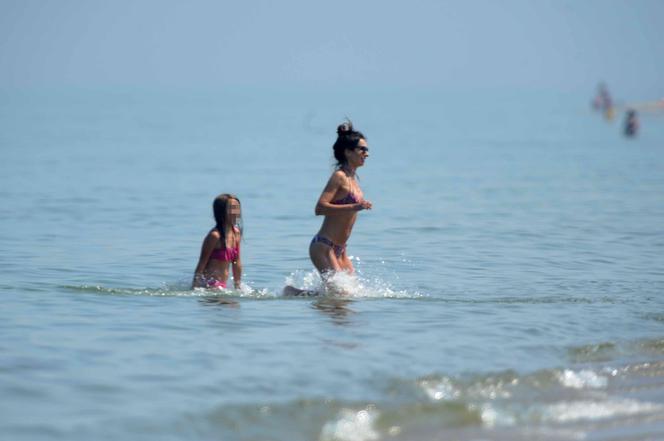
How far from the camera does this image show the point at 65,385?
24.8 feet

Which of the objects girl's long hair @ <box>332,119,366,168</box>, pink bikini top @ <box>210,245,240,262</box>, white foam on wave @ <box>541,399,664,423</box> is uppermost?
girl's long hair @ <box>332,119,366,168</box>

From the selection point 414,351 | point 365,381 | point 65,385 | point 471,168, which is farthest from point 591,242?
point 471,168

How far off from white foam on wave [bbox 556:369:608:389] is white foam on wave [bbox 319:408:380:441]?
1556mm

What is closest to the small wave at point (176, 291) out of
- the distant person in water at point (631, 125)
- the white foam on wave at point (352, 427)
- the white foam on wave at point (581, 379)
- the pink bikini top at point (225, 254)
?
the pink bikini top at point (225, 254)

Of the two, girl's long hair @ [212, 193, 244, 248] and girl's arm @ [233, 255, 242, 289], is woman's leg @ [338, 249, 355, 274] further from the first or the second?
girl's long hair @ [212, 193, 244, 248]

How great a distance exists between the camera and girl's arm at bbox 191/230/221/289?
1064cm

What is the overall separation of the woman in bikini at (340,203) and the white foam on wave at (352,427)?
10.9ft

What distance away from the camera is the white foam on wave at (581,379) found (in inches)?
311

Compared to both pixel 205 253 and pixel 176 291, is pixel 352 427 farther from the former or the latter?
pixel 176 291

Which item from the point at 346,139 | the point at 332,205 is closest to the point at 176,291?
the point at 332,205

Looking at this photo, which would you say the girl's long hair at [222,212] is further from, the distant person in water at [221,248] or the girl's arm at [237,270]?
the girl's arm at [237,270]

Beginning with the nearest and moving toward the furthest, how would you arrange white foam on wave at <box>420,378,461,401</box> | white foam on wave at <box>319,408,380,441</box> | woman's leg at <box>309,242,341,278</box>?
white foam on wave at <box>319,408,380,441</box> → white foam on wave at <box>420,378,461,401</box> → woman's leg at <box>309,242,341,278</box>

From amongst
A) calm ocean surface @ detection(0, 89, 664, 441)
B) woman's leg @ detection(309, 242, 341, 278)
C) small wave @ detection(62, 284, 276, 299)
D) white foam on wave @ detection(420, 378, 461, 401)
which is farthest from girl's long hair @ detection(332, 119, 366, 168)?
white foam on wave @ detection(420, 378, 461, 401)

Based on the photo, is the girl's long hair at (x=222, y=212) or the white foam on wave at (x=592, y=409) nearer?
the white foam on wave at (x=592, y=409)
